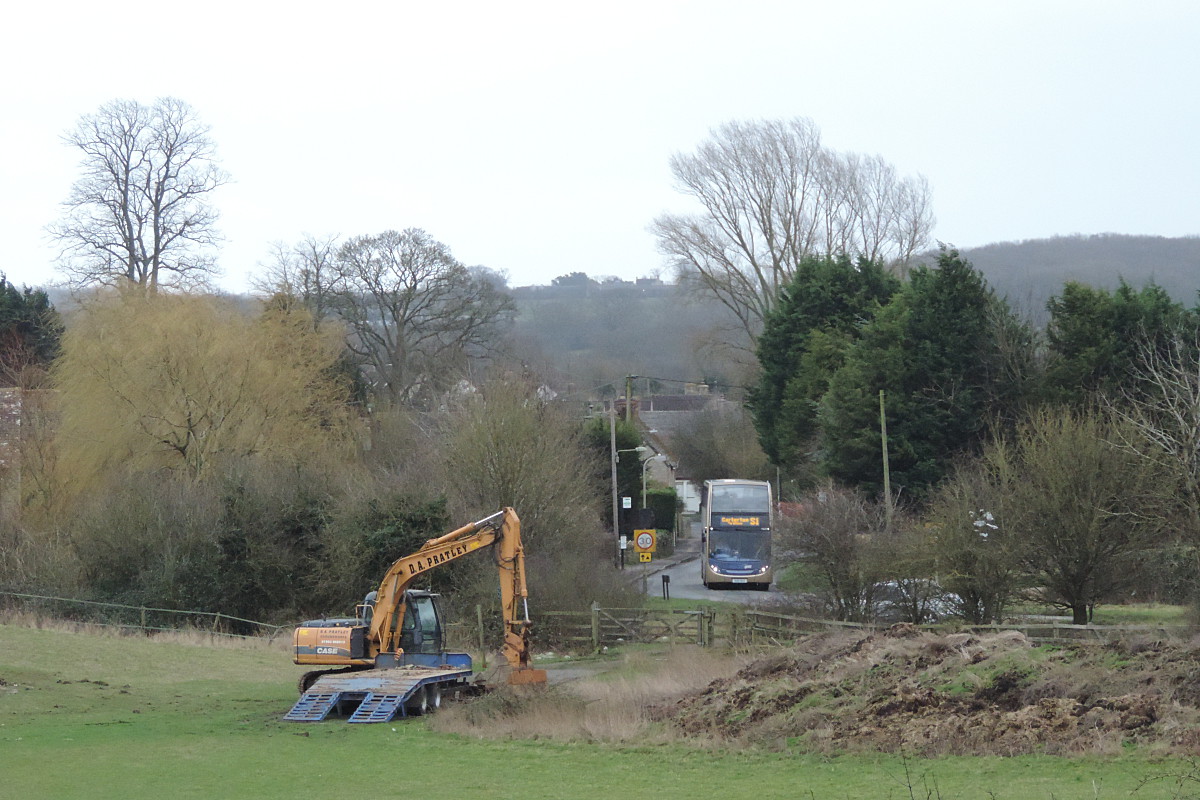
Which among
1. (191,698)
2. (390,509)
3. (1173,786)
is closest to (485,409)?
(390,509)

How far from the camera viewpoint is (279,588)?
3884 cm

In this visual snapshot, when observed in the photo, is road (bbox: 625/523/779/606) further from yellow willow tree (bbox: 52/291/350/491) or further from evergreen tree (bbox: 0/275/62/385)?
evergreen tree (bbox: 0/275/62/385)

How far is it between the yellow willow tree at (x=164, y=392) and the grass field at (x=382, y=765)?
17.7 metres

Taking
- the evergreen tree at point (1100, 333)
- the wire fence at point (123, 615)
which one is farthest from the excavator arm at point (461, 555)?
the evergreen tree at point (1100, 333)

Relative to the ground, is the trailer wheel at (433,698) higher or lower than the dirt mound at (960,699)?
lower

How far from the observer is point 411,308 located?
57406mm

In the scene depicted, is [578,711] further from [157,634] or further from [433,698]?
[157,634]

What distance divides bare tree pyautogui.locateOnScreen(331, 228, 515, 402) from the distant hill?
31.4 meters

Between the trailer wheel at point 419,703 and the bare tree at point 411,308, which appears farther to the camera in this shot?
the bare tree at point 411,308

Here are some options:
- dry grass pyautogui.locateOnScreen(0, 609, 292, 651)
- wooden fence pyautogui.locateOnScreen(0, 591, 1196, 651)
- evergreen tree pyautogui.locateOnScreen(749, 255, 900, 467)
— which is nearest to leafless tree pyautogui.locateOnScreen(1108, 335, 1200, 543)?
wooden fence pyautogui.locateOnScreen(0, 591, 1196, 651)

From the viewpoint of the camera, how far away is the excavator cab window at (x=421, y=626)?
904 inches

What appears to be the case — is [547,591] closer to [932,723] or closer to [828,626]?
[828,626]

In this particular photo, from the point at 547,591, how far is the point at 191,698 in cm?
1334

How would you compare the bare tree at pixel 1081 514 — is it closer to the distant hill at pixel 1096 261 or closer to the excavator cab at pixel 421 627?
the excavator cab at pixel 421 627
